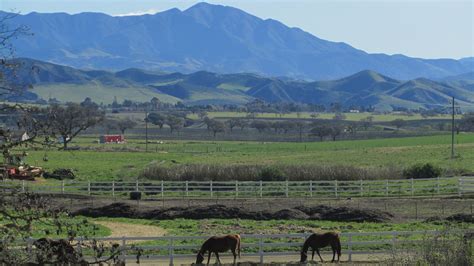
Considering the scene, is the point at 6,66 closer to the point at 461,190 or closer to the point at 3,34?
the point at 3,34

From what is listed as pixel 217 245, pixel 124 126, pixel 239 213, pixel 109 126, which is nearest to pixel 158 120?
pixel 109 126

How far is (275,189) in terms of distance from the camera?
43.8m

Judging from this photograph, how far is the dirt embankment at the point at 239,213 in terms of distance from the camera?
105 ft

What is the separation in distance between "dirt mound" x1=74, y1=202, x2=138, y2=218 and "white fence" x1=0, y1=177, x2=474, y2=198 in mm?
7124

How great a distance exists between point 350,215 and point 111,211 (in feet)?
35.0

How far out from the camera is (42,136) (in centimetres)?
913

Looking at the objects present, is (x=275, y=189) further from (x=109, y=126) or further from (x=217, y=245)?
(x=109, y=126)

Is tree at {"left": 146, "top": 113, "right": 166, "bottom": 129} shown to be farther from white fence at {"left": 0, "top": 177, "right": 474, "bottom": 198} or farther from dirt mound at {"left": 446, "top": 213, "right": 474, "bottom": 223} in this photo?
dirt mound at {"left": 446, "top": 213, "right": 474, "bottom": 223}

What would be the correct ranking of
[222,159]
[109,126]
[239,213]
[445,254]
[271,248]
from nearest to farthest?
[445,254] < [271,248] < [239,213] < [222,159] < [109,126]

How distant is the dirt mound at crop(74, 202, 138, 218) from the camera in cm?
3372

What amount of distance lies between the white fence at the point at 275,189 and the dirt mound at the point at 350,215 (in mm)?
8134

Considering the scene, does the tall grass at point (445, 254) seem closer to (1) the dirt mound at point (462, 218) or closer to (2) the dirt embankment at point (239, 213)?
(1) the dirt mound at point (462, 218)

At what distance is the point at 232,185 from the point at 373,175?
9623 mm

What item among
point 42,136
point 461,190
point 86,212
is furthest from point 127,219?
point 42,136
